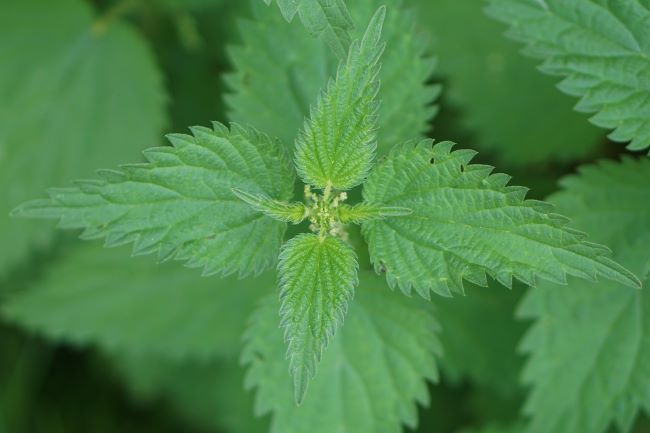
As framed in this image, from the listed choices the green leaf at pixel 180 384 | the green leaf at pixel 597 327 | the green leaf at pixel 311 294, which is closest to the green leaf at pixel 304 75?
the green leaf at pixel 311 294

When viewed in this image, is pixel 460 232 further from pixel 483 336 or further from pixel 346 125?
pixel 483 336

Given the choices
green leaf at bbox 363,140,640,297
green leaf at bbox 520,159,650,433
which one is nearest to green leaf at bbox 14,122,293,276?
green leaf at bbox 363,140,640,297

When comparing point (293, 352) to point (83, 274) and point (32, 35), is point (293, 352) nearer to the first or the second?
point (83, 274)

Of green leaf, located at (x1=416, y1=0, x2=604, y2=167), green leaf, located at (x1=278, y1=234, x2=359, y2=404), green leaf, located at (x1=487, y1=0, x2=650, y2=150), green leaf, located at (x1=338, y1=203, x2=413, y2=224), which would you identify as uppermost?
green leaf, located at (x1=416, y1=0, x2=604, y2=167)

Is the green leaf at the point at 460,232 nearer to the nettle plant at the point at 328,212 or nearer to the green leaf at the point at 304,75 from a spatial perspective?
the nettle plant at the point at 328,212

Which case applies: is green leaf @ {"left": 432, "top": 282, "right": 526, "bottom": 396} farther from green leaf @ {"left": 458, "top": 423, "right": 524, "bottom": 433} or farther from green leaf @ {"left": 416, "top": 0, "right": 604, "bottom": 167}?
green leaf @ {"left": 416, "top": 0, "right": 604, "bottom": 167}
